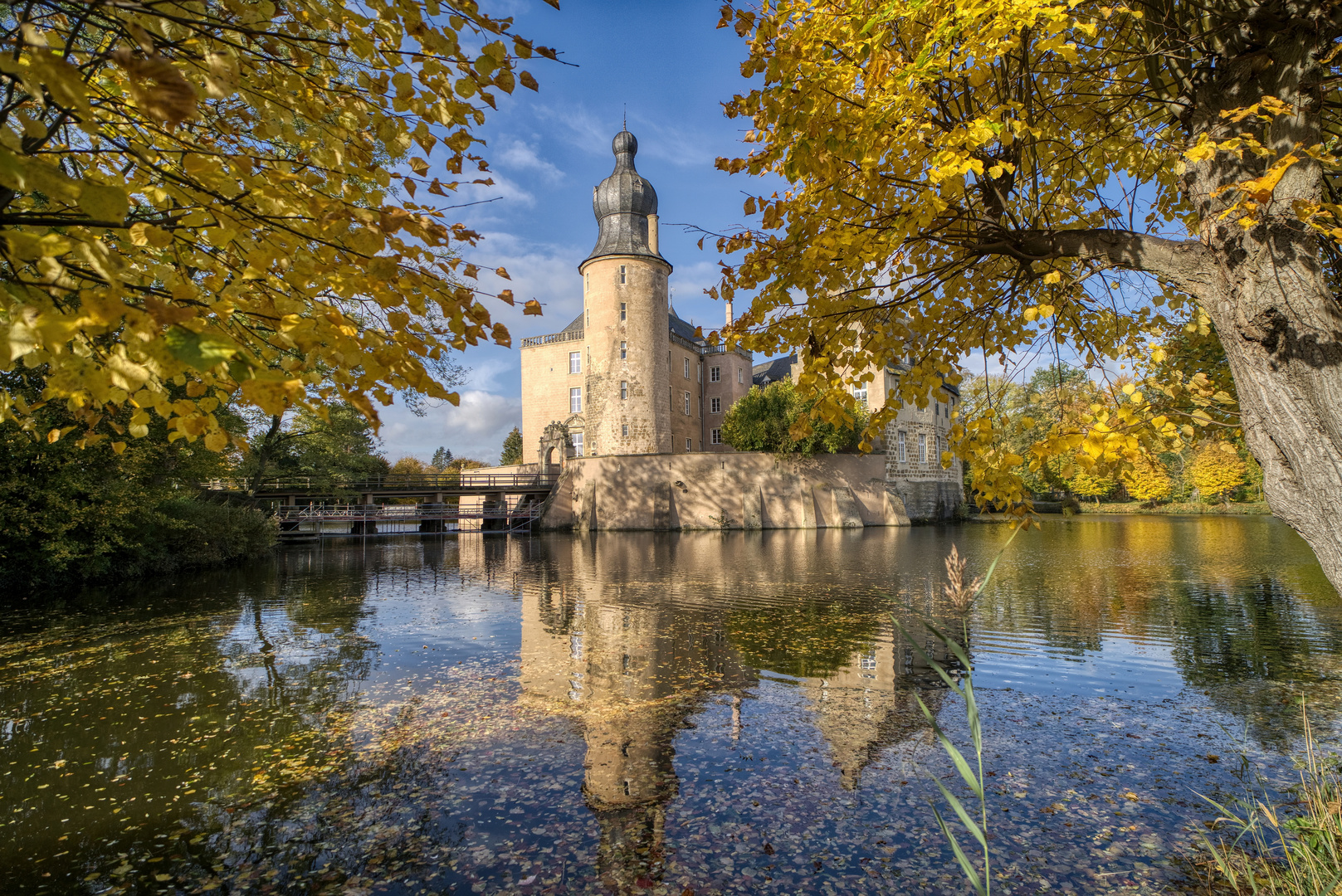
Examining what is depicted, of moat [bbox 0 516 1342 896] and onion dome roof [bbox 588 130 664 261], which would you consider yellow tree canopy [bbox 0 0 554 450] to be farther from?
→ onion dome roof [bbox 588 130 664 261]

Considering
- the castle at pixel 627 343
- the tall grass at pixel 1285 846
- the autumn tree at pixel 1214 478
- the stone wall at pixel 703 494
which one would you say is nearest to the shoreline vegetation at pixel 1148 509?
the autumn tree at pixel 1214 478

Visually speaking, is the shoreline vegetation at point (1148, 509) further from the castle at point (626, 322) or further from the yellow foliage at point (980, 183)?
the yellow foliage at point (980, 183)

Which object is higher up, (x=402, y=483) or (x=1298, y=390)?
(x=402, y=483)

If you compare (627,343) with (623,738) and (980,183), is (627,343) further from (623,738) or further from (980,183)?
(980,183)

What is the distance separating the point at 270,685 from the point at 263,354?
6.01 meters

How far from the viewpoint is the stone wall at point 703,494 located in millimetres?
36469

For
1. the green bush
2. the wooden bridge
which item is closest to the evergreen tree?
the wooden bridge

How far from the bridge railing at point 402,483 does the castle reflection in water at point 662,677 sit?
2224cm

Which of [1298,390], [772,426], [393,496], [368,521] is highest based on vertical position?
[772,426]

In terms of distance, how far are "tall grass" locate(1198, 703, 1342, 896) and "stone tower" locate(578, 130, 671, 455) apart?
33274 millimetres

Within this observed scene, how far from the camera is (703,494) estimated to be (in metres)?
37.1

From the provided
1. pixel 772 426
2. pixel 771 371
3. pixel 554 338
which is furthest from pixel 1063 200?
pixel 771 371

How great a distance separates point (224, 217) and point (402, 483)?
37.8 m

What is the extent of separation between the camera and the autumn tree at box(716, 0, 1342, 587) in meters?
2.90
